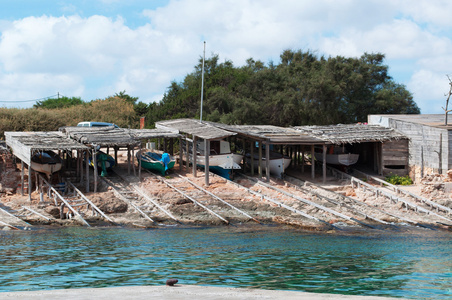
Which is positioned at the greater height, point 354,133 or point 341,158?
point 354,133

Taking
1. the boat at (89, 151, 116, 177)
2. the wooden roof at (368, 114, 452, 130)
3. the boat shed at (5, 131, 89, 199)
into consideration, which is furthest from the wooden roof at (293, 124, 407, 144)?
the boat shed at (5, 131, 89, 199)

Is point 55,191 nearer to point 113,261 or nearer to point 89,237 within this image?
point 89,237

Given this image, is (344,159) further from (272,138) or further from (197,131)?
(197,131)

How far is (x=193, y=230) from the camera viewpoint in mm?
20906

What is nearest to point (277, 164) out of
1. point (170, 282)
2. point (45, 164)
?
point (45, 164)

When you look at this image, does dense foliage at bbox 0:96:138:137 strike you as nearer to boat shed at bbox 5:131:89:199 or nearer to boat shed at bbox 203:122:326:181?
boat shed at bbox 5:131:89:199

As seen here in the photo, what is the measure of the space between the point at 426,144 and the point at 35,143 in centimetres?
1981

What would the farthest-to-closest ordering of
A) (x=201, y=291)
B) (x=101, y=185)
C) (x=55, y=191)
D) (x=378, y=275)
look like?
(x=101, y=185), (x=55, y=191), (x=378, y=275), (x=201, y=291)

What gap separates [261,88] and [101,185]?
2412 cm

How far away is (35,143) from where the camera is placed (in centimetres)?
2578

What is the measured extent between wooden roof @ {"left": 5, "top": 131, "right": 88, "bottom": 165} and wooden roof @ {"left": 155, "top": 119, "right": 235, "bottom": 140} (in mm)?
6122

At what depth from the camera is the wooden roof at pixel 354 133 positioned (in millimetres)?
29469

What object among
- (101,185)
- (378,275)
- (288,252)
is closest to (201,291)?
(378,275)

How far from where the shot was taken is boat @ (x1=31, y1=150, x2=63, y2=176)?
2588 cm
